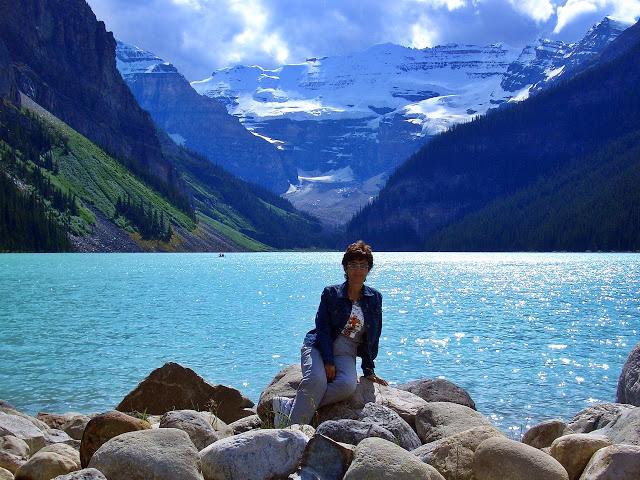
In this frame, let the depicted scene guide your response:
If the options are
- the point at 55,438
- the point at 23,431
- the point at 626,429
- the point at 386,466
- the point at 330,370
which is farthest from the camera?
the point at 55,438

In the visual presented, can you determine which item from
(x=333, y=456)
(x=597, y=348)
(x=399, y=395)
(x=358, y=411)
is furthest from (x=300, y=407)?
(x=597, y=348)

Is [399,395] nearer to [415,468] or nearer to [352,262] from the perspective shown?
[352,262]

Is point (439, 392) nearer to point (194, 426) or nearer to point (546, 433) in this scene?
point (546, 433)

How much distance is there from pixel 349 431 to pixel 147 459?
309 centimetres

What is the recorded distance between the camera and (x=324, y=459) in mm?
10852

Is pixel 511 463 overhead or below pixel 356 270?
below

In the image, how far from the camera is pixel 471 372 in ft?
105

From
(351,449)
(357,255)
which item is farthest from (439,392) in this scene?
(351,449)

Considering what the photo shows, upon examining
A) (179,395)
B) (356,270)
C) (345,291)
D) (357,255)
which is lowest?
(179,395)

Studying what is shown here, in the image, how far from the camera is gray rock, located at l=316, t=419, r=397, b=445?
1187 centimetres

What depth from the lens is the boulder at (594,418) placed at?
14.4m

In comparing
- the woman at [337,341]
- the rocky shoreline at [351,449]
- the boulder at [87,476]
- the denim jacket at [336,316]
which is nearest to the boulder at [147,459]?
the rocky shoreline at [351,449]

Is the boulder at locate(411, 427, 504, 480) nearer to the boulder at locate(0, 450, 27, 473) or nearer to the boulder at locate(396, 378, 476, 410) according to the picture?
the boulder at locate(396, 378, 476, 410)

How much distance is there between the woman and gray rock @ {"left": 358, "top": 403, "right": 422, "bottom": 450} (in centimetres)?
78
